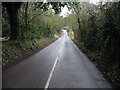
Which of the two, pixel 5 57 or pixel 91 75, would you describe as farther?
pixel 5 57

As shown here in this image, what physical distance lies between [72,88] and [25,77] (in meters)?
2.97

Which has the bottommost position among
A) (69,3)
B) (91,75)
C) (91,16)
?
(91,75)

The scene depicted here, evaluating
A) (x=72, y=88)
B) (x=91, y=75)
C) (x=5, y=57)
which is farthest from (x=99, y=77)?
(x=5, y=57)

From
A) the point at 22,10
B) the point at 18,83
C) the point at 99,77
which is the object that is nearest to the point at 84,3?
the point at 22,10

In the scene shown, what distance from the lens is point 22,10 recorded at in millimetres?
31922

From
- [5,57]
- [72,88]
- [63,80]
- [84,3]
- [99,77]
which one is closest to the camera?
[72,88]

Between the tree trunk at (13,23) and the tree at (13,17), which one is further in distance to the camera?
the tree trunk at (13,23)

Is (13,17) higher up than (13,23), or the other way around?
(13,17)

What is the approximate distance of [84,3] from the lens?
36.7 meters

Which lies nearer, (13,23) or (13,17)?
(13,17)

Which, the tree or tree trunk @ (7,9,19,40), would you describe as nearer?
the tree

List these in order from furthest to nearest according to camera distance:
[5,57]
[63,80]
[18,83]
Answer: [5,57] < [63,80] < [18,83]

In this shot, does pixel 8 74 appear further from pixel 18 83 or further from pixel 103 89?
pixel 103 89

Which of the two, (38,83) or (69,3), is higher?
(69,3)
